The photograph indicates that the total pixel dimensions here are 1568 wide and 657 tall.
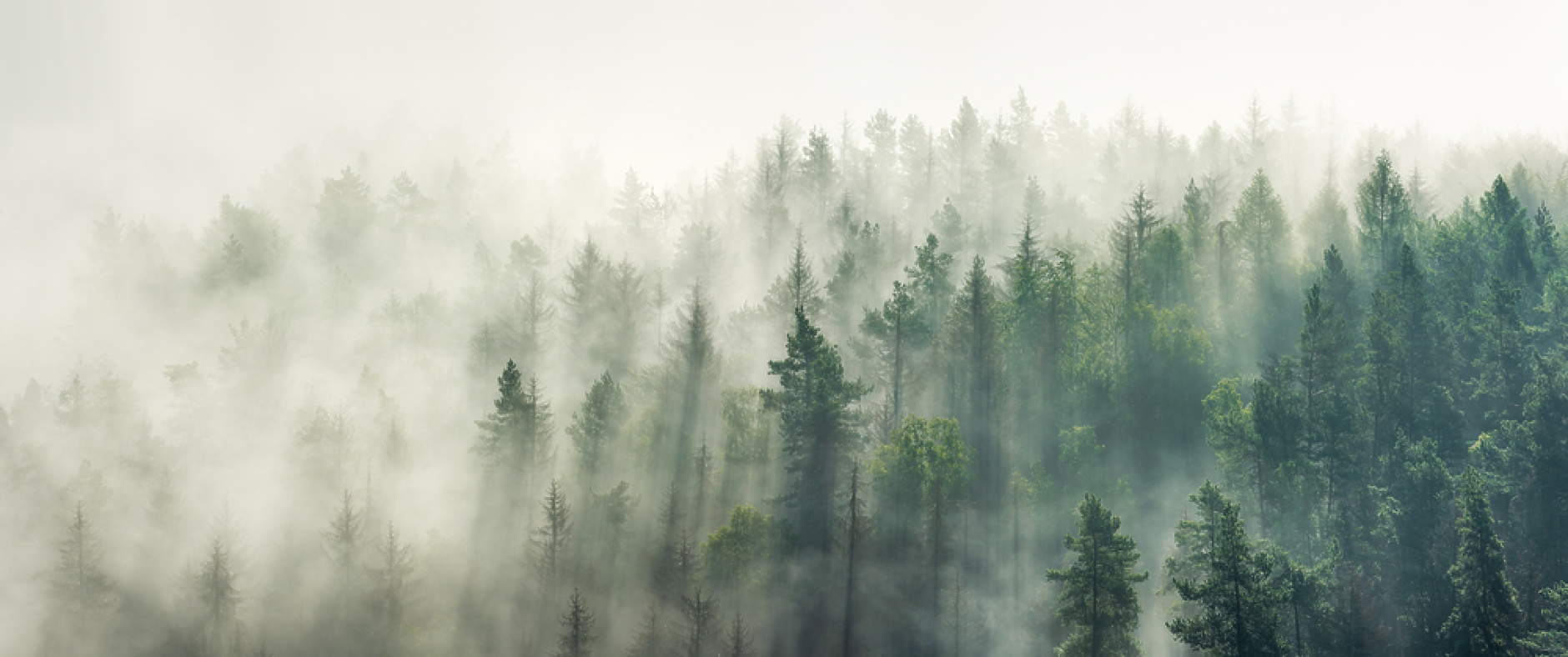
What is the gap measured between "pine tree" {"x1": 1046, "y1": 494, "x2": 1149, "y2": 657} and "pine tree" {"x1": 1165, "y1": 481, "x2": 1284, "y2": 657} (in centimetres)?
171

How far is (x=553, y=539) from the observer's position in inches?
1816

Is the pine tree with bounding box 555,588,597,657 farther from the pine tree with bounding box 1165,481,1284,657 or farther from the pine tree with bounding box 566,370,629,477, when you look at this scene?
the pine tree with bounding box 1165,481,1284,657

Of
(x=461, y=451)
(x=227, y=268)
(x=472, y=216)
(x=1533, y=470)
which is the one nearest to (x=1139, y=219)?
(x=1533, y=470)

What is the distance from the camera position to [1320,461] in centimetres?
4088

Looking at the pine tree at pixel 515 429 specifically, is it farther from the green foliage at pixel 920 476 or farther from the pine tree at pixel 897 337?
the green foliage at pixel 920 476

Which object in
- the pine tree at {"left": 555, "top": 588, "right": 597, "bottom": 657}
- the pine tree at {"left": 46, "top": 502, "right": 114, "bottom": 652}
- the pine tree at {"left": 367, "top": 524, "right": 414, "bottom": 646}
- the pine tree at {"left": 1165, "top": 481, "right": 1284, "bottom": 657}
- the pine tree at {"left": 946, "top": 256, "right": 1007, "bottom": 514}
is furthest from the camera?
the pine tree at {"left": 46, "top": 502, "right": 114, "bottom": 652}

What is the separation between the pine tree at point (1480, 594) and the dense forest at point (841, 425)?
15 centimetres

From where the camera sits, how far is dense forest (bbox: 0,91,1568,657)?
121 ft

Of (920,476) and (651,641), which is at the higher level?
(920,476)

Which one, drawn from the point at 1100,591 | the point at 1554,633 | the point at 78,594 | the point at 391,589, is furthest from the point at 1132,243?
the point at 78,594

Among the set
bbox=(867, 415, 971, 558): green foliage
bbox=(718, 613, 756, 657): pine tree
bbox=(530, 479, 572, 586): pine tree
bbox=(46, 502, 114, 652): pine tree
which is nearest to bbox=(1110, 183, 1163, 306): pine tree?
bbox=(867, 415, 971, 558): green foliage

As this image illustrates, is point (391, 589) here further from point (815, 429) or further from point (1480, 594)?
point (1480, 594)

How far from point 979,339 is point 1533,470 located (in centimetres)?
2300

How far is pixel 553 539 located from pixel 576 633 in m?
6.36
